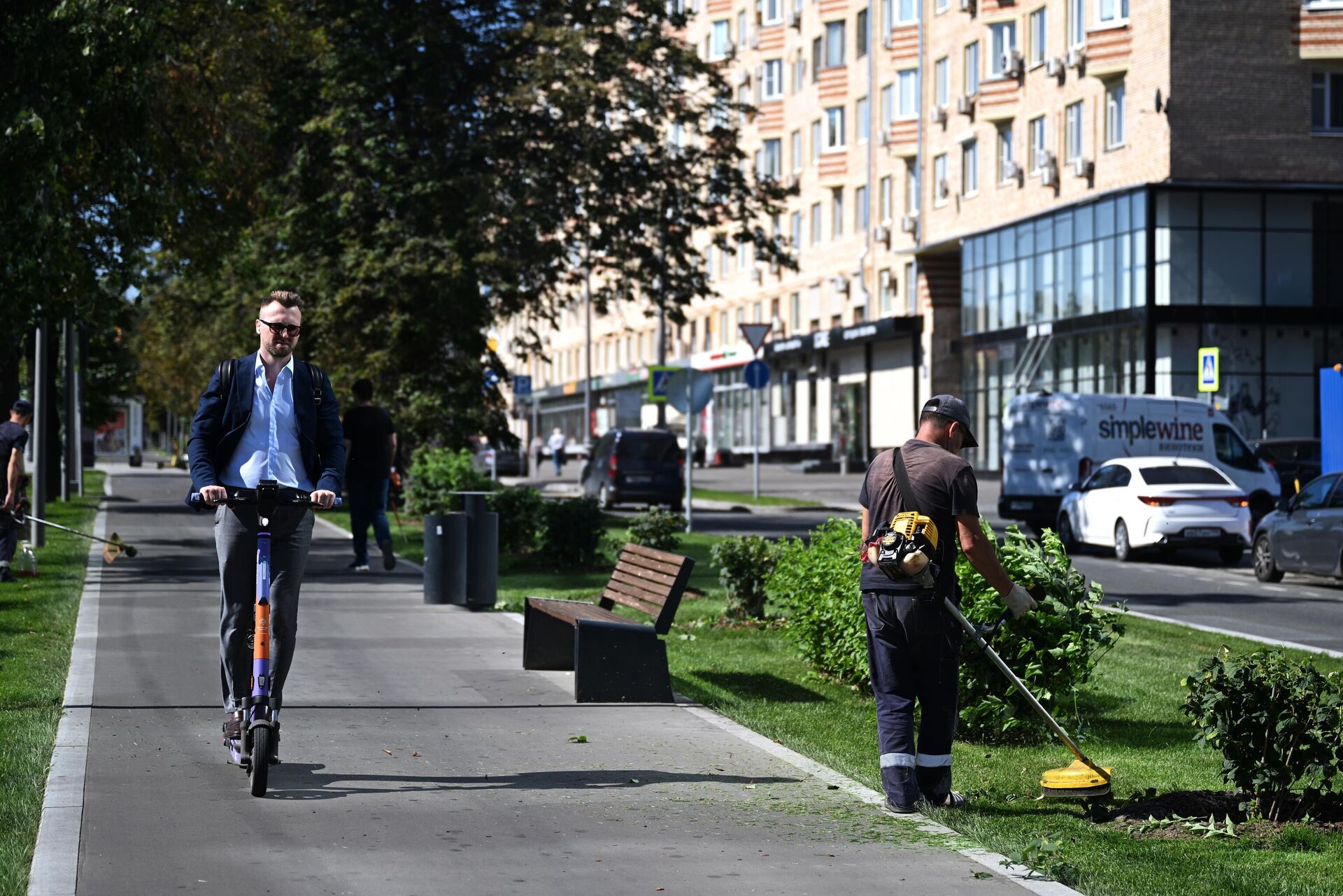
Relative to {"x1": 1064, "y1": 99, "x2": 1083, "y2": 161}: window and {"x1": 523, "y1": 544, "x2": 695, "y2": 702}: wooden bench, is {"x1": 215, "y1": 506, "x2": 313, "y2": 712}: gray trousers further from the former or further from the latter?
{"x1": 1064, "y1": 99, "x2": 1083, "y2": 161}: window

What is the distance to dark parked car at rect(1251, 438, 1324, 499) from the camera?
1340 inches

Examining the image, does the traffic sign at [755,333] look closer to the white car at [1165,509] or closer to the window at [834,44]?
the white car at [1165,509]

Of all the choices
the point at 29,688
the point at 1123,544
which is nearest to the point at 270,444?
the point at 29,688

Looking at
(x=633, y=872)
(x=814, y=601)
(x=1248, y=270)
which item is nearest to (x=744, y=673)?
(x=814, y=601)

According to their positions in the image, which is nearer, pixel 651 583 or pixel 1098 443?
pixel 651 583

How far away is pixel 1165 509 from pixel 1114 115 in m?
22.0

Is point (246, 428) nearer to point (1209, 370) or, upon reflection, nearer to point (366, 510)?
point (366, 510)

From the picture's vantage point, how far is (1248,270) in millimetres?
42406

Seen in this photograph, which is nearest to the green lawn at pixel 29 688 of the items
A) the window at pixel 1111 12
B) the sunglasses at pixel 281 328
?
the sunglasses at pixel 281 328

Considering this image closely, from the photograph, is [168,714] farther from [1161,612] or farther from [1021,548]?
[1161,612]

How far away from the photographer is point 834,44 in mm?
65375

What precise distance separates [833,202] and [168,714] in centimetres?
5873

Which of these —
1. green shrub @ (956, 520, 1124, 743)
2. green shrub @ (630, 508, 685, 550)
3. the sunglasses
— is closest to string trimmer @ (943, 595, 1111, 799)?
green shrub @ (956, 520, 1124, 743)

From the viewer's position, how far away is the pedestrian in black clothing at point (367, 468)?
18156 millimetres
